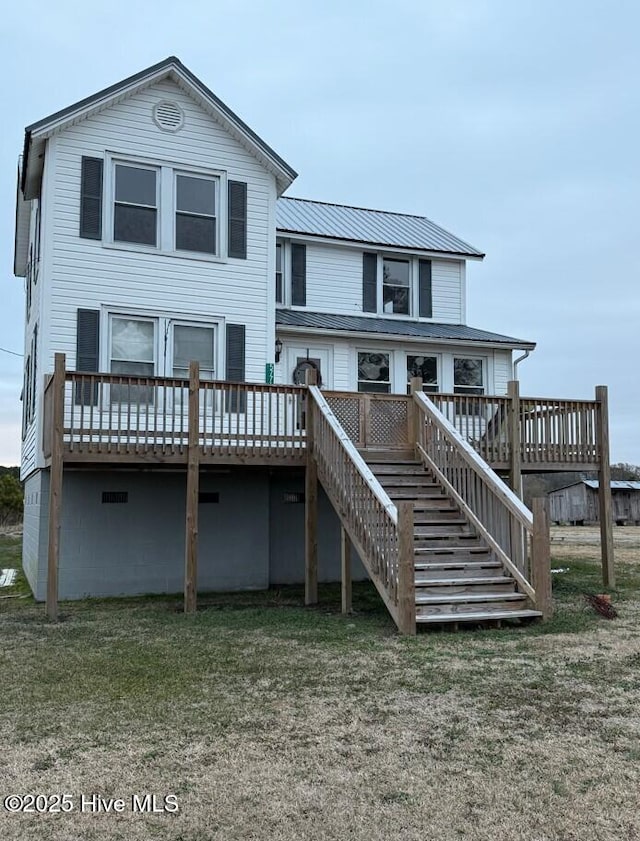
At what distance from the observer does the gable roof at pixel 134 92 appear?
465 inches

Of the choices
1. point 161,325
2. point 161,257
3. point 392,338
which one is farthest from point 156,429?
point 392,338

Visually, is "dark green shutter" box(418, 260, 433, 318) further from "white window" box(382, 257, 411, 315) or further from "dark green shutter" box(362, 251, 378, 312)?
"dark green shutter" box(362, 251, 378, 312)

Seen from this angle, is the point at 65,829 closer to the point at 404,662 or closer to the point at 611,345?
the point at 404,662

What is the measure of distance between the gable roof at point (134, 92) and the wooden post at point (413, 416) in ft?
15.4

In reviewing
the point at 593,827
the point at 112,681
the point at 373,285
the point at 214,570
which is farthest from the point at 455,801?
the point at 373,285

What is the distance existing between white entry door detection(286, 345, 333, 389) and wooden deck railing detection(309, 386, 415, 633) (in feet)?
12.5

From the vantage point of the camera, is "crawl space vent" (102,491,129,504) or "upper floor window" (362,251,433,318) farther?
"upper floor window" (362,251,433,318)

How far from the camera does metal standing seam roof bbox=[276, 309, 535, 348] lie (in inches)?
574

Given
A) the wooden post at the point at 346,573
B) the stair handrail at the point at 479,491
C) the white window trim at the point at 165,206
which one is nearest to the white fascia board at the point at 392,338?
the white window trim at the point at 165,206

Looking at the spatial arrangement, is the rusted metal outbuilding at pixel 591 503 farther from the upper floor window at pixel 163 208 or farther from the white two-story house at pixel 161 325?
the upper floor window at pixel 163 208

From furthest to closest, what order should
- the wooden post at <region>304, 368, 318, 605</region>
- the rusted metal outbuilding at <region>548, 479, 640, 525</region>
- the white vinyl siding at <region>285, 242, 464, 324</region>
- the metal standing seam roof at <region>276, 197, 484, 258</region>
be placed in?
the rusted metal outbuilding at <region>548, 479, 640, 525</region>, the metal standing seam roof at <region>276, 197, 484, 258</region>, the white vinyl siding at <region>285, 242, 464, 324</region>, the wooden post at <region>304, 368, 318, 605</region>

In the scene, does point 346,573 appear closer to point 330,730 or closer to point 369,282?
point 330,730

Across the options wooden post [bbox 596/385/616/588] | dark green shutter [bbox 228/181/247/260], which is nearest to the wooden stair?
wooden post [bbox 596/385/616/588]

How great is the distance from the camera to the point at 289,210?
1748 centimetres
